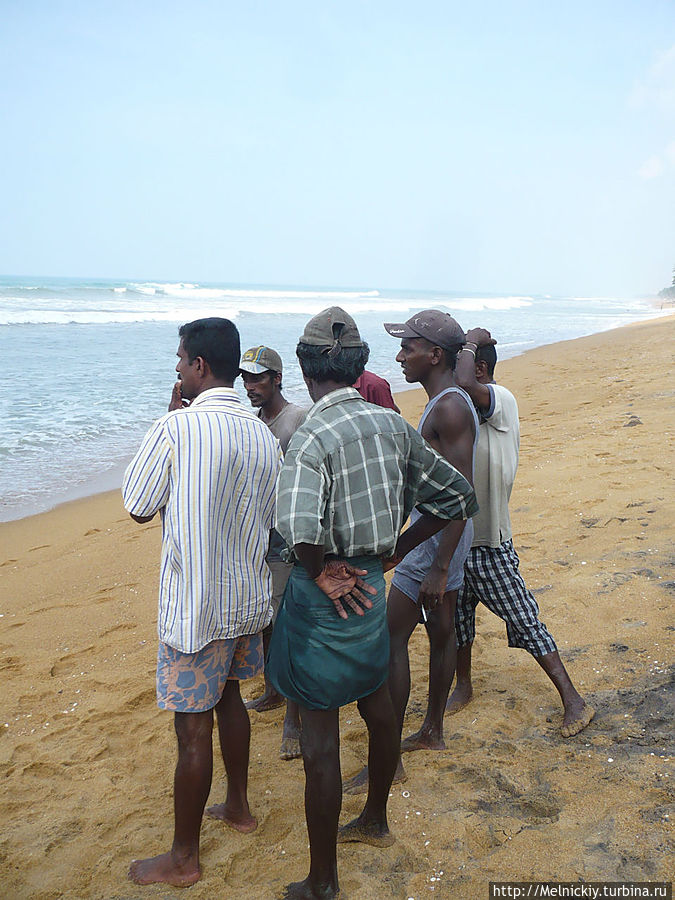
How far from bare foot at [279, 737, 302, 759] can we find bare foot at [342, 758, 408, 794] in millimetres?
340

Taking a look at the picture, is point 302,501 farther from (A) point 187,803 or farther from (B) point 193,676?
(A) point 187,803

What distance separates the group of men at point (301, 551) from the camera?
2.19 m

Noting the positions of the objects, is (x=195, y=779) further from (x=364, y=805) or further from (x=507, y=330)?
(x=507, y=330)

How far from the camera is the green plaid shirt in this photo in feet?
6.77

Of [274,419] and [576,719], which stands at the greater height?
[274,419]

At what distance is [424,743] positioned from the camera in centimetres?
317

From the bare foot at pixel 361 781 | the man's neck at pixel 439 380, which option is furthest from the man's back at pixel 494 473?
the bare foot at pixel 361 781

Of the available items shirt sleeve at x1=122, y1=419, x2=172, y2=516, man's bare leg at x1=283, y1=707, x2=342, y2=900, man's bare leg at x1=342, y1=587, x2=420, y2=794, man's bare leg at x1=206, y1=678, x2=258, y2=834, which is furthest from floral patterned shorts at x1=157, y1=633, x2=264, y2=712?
man's bare leg at x1=342, y1=587, x2=420, y2=794

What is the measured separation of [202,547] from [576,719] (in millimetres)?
1881

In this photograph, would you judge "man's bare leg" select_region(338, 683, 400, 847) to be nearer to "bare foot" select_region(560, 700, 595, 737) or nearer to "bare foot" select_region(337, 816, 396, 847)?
"bare foot" select_region(337, 816, 396, 847)

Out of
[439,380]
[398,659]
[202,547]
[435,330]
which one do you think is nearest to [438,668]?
[398,659]


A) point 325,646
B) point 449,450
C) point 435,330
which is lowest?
point 325,646

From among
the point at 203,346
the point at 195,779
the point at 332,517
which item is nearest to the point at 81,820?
the point at 195,779

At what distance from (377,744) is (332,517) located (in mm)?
861
